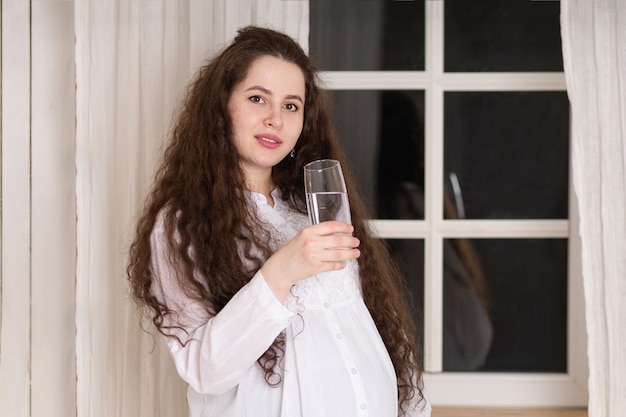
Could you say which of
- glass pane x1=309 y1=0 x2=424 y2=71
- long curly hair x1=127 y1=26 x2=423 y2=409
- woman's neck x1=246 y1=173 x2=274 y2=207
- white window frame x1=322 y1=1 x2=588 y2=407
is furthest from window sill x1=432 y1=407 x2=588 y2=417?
glass pane x1=309 y1=0 x2=424 y2=71

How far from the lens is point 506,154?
256 centimetres

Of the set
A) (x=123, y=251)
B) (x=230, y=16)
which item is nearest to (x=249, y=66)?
(x=230, y=16)

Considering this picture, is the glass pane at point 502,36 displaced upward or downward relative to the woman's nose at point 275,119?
upward

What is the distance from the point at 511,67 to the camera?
2527mm

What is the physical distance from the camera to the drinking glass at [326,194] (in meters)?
1.39

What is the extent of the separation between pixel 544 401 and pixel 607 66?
44.8 inches

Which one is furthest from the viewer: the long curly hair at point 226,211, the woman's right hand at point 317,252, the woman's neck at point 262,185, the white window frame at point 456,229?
the white window frame at point 456,229

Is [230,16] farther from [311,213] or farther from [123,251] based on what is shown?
[311,213]

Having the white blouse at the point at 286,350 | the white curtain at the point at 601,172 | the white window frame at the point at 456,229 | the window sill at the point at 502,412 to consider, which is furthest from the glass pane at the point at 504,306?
the white blouse at the point at 286,350

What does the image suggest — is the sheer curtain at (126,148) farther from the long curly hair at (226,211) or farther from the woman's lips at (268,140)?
the woman's lips at (268,140)

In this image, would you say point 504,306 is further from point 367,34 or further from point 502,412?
point 367,34

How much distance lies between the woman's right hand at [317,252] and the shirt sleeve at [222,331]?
6cm

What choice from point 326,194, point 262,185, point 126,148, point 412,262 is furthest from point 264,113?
point 412,262

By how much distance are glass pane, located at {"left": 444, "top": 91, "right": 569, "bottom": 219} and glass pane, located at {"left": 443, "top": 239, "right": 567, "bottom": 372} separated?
130 millimetres
